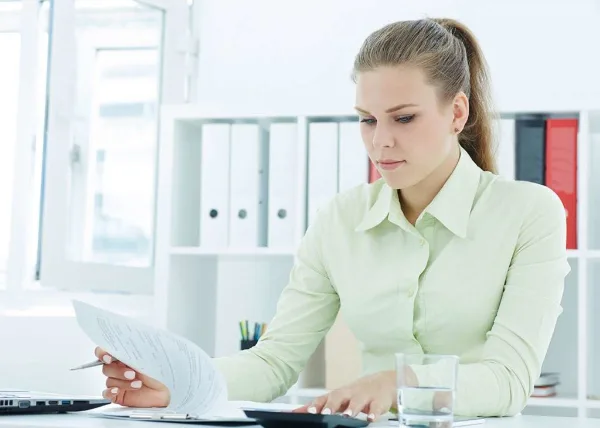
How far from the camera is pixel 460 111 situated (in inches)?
66.7

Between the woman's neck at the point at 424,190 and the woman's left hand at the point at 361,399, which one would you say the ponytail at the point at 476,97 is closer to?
the woman's neck at the point at 424,190

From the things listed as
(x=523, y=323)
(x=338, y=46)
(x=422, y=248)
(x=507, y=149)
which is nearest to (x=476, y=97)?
(x=422, y=248)

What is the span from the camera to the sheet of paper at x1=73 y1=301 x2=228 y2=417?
1.07m

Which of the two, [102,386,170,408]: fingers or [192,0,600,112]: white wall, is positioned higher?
[192,0,600,112]: white wall

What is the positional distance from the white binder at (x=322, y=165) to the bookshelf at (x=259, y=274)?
26 millimetres

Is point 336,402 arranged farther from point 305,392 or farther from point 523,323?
point 305,392

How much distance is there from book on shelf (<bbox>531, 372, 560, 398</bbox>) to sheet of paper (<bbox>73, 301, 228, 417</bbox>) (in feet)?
4.96

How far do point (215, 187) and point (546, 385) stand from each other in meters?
1.09

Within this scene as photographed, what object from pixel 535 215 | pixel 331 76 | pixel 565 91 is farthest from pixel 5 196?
pixel 535 215

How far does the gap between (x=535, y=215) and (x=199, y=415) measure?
752 mm

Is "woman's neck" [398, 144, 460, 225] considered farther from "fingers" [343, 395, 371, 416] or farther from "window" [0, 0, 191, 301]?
"window" [0, 0, 191, 301]

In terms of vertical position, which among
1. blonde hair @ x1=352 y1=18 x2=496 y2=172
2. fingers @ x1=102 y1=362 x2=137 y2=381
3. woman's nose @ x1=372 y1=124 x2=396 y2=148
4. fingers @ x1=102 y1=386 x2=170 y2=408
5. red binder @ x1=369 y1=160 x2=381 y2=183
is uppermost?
blonde hair @ x1=352 y1=18 x2=496 y2=172

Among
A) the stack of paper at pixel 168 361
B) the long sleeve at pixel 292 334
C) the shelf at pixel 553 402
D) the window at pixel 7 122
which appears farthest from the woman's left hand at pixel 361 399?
the window at pixel 7 122

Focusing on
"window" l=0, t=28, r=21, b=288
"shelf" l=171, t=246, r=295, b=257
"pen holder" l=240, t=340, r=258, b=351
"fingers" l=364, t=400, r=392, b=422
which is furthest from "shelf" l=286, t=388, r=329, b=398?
"fingers" l=364, t=400, r=392, b=422
